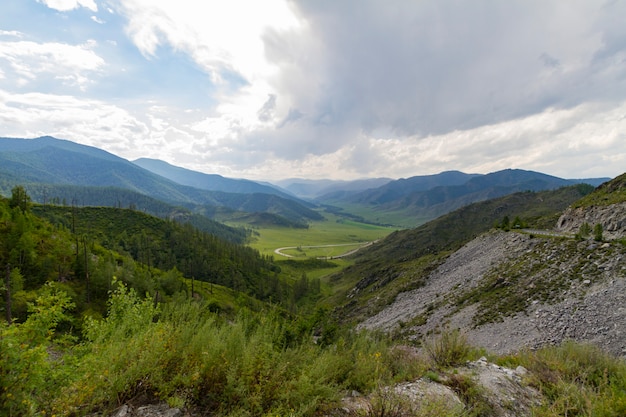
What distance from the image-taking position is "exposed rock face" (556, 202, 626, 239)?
112 feet

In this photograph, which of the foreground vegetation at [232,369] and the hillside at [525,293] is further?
the hillside at [525,293]

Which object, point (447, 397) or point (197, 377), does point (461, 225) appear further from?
point (197, 377)

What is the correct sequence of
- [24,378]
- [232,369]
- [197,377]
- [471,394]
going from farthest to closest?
[471,394]
[232,369]
[197,377]
[24,378]

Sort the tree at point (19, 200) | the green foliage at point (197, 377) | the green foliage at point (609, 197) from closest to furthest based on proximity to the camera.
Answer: the green foliage at point (197, 377) → the green foliage at point (609, 197) → the tree at point (19, 200)

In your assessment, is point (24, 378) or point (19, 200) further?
point (19, 200)

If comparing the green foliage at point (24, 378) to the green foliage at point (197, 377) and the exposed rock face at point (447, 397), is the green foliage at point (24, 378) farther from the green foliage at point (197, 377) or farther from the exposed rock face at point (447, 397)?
the exposed rock face at point (447, 397)

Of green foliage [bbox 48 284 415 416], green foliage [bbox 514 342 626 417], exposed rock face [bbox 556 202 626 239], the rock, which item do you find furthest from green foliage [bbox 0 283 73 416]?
exposed rock face [bbox 556 202 626 239]

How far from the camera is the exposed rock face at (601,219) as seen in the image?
34000mm

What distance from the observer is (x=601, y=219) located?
38.4 metres

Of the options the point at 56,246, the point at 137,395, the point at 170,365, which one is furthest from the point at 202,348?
the point at 56,246

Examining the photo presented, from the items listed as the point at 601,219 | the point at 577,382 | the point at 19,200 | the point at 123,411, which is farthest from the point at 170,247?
the point at 577,382

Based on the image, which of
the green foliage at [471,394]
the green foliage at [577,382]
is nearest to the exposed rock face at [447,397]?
the green foliage at [471,394]

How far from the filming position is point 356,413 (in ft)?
21.6

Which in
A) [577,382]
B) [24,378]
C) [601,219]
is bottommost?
[577,382]
